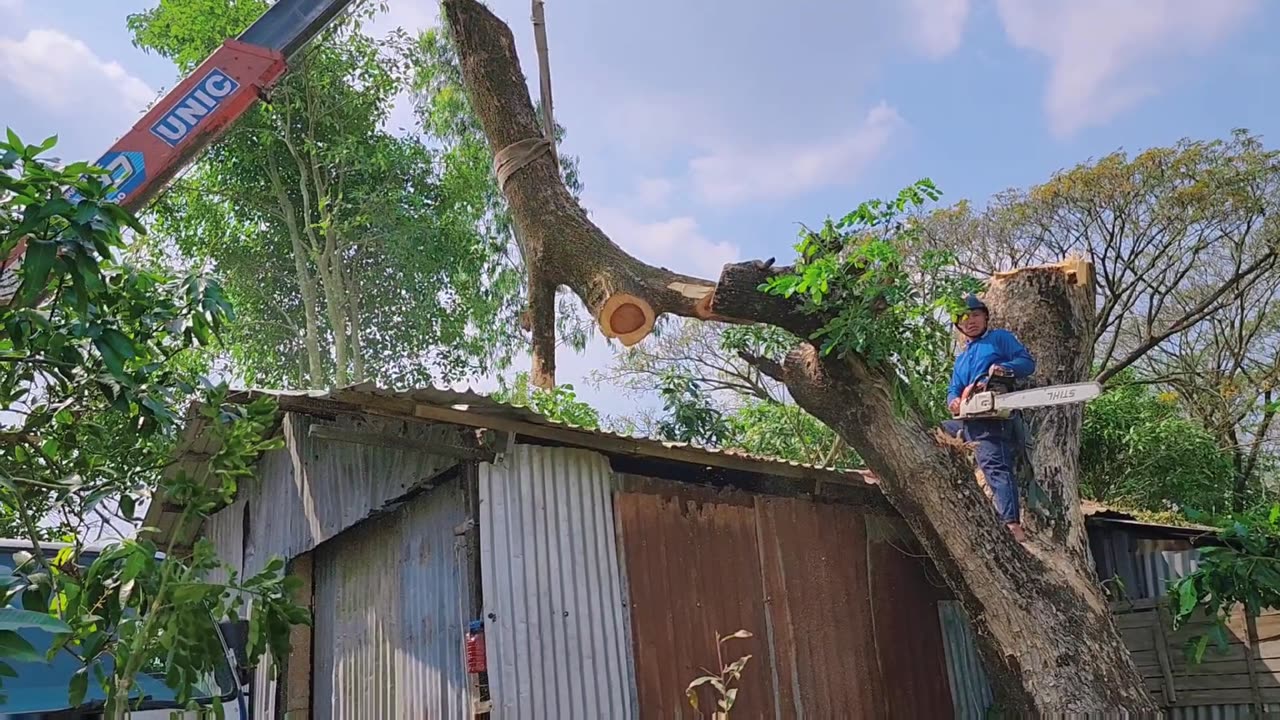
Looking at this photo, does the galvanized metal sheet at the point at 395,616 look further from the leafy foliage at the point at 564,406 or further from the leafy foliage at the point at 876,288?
the leafy foliage at the point at 564,406

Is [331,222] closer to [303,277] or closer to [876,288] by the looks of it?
[303,277]

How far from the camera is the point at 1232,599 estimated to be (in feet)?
22.2

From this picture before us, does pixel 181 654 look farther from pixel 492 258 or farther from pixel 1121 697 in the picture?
pixel 492 258

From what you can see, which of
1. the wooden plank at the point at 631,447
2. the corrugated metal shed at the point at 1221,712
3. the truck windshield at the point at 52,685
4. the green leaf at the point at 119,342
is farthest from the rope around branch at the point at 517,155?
the corrugated metal shed at the point at 1221,712

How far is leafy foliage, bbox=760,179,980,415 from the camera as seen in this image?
559 cm

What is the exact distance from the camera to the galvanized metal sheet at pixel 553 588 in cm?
557

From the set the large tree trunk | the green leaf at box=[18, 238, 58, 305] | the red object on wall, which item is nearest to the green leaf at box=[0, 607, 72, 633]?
the green leaf at box=[18, 238, 58, 305]

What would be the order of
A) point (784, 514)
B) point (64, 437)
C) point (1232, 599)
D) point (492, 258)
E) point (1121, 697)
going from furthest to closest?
point (492, 258)
point (784, 514)
point (1232, 599)
point (1121, 697)
point (64, 437)

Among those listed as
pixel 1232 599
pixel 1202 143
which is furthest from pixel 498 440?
pixel 1202 143

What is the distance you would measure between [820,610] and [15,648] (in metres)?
6.16

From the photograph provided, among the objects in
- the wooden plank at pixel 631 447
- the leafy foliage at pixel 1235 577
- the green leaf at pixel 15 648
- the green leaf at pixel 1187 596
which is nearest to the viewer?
the green leaf at pixel 15 648

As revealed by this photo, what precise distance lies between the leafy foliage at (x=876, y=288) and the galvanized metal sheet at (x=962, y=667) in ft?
10.1

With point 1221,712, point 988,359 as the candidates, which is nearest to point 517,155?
point 988,359

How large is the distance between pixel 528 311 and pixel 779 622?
111 inches
